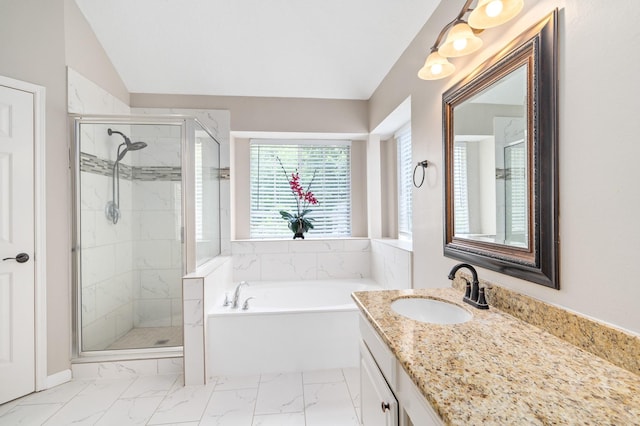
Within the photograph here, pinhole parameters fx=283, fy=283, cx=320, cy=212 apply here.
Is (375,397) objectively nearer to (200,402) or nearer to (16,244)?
(200,402)

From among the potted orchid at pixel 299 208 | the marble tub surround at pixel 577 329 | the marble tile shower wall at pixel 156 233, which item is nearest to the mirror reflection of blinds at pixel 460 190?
the marble tub surround at pixel 577 329

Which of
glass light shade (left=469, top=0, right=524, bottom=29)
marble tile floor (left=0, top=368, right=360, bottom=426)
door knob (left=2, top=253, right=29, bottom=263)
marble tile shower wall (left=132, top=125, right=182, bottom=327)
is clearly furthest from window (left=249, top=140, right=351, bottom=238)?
glass light shade (left=469, top=0, right=524, bottom=29)

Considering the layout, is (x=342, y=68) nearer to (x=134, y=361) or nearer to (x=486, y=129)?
(x=486, y=129)

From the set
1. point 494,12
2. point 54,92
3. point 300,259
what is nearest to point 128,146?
point 54,92

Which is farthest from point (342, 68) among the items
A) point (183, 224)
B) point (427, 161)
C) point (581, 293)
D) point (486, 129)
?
point (581, 293)

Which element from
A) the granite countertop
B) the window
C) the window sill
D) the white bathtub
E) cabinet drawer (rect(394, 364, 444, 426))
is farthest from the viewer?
the window

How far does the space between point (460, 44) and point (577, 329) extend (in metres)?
1.15

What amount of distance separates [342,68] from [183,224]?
6.57ft

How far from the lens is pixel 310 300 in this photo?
2.95 meters

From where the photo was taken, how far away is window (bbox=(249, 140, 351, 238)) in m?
3.36

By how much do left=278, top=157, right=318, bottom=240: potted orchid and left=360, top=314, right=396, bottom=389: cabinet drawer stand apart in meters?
1.93

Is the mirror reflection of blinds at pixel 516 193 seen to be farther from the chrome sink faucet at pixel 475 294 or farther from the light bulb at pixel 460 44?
the light bulb at pixel 460 44

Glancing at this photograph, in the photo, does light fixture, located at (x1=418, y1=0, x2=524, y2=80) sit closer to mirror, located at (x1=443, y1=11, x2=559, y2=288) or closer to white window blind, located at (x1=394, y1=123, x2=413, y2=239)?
mirror, located at (x1=443, y1=11, x2=559, y2=288)

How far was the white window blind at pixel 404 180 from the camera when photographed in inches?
115
